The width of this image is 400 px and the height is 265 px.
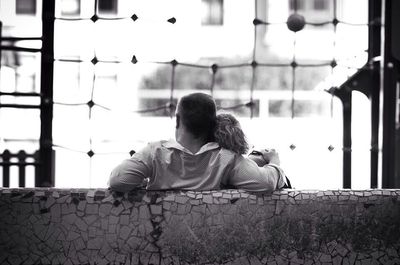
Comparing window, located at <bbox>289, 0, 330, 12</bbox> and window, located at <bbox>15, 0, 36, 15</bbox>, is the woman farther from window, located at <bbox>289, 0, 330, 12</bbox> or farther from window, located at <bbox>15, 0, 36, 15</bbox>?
window, located at <bbox>289, 0, 330, 12</bbox>

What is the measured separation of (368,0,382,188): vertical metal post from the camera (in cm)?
186

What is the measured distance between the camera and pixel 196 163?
4.91ft

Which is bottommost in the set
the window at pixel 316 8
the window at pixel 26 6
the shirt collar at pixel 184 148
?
the shirt collar at pixel 184 148

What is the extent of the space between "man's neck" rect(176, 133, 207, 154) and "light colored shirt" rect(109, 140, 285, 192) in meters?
0.03

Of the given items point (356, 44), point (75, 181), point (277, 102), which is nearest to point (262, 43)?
point (277, 102)

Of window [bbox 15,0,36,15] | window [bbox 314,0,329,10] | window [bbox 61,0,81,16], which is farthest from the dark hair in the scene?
window [bbox 314,0,329,10]

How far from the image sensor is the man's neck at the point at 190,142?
1517 millimetres

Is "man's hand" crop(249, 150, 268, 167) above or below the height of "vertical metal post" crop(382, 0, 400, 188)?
below

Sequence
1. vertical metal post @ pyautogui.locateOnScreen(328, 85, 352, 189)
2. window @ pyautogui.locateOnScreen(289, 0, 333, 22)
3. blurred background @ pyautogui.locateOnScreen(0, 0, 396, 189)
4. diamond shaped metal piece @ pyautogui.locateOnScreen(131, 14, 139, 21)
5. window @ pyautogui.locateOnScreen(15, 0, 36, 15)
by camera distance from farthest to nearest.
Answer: window @ pyautogui.locateOnScreen(289, 0, 333, 22) < window @ pyautogui.locateOnScreen(15, 0, 36, 15) < vertical metal post @ pyautogui.locateOnScreen(328, 85, 352, 189) < blurred background @ pyautogui.locateOnScreen(0, 0, 396, 189) < diamond shaped metal piece @ pyautogui.locateOnScreen(131, 14, 139, 21)

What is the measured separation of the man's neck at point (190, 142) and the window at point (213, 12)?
52.1 feet

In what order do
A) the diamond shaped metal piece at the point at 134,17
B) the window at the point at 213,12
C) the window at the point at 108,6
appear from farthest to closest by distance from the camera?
the window at the point at 108,6, the window at the point at 213,12, the diamond shaped metal piece at the point at 134,17

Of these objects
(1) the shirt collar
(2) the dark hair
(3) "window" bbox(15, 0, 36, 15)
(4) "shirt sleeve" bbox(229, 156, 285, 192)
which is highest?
(3) "window" bbox(15, 0, 36, 15)

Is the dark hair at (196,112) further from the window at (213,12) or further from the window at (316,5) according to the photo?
the window at (316,5)

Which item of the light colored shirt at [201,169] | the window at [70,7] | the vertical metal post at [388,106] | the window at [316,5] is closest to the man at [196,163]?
the light colored shirt at [201,169]
